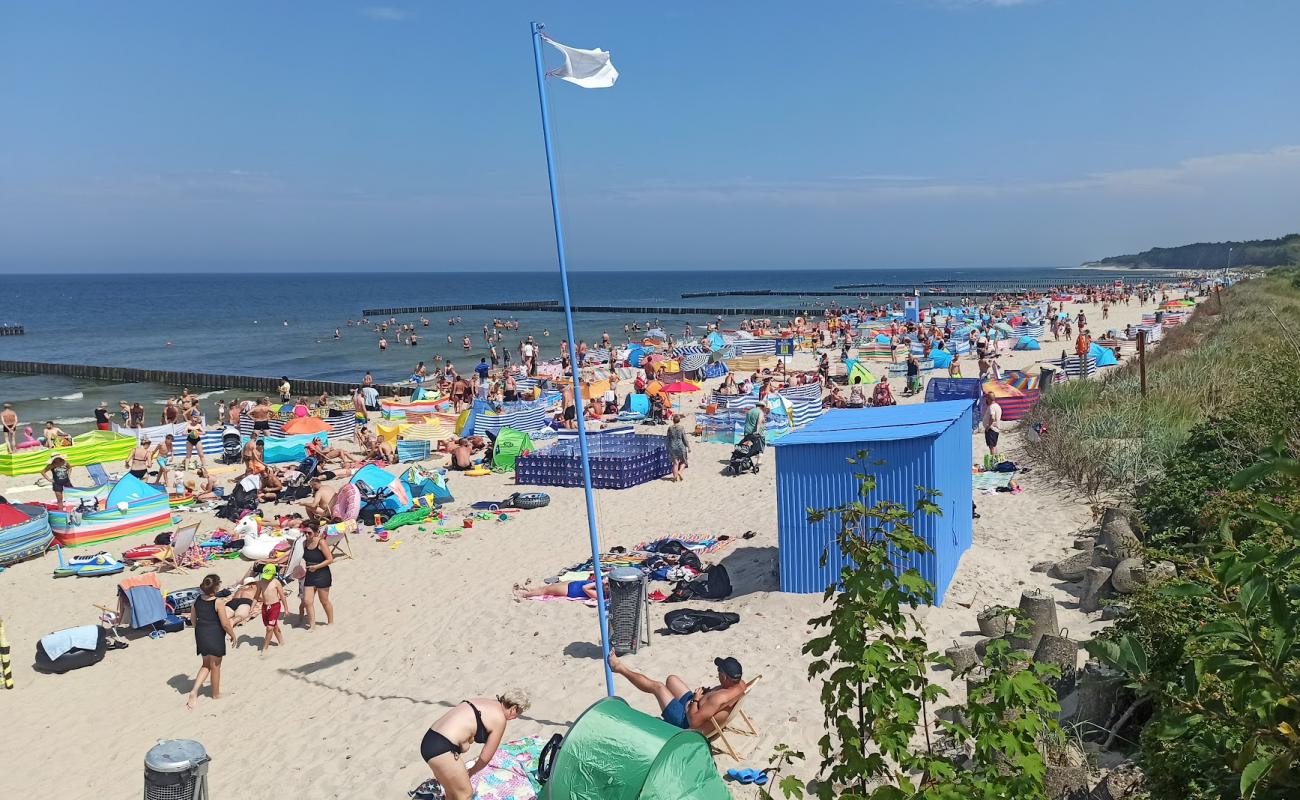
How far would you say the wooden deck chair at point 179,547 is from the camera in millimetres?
11867

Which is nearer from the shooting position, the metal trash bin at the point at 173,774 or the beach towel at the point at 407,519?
the metal trash bin at the point at 173,774

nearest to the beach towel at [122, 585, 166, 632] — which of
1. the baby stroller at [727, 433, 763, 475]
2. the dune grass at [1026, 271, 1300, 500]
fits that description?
the baby stroller at [727, 433, 763, 475]

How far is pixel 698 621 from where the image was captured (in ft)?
28.1

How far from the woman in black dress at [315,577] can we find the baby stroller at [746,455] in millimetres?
7872

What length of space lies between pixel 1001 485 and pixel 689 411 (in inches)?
437

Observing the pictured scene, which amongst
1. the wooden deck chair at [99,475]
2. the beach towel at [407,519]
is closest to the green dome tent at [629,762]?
the beach towel at [407,519]

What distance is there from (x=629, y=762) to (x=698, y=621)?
13.8ft

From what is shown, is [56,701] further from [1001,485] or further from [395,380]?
[395,380]

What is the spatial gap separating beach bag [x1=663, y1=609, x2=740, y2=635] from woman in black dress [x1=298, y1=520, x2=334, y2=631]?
3680 millimetres

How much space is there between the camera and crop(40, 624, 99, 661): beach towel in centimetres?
895

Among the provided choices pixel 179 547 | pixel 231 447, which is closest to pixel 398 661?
pixel 179 547

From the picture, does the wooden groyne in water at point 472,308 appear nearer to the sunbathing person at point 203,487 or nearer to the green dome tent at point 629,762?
the sunbathing person at point 203,487

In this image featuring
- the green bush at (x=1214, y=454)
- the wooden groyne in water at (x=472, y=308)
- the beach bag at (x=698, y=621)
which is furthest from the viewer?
the wooden groyne in water at (x=472, y=308)

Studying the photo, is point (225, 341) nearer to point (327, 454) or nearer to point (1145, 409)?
point (327, 454)
